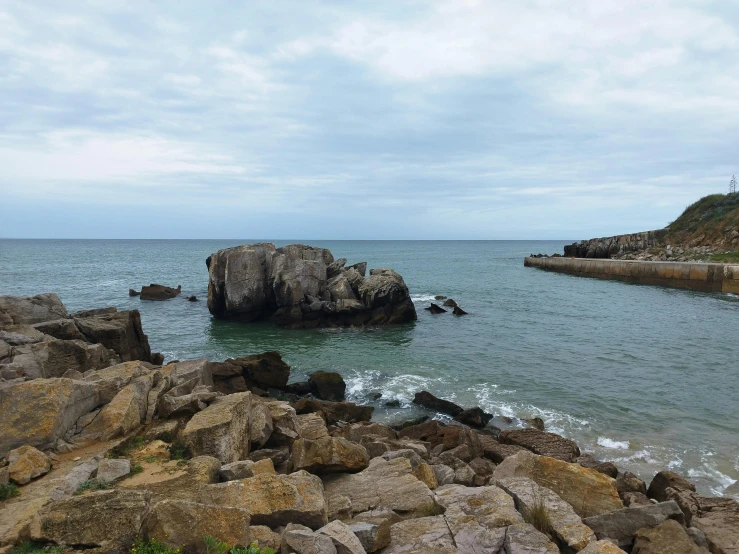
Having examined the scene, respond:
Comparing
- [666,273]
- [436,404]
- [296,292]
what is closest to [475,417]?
[436,404]

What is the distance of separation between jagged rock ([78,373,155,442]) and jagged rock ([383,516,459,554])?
5743mm

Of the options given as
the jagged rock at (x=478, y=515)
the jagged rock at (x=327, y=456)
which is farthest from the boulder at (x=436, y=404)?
the jagged rock at (x=478, y=515)

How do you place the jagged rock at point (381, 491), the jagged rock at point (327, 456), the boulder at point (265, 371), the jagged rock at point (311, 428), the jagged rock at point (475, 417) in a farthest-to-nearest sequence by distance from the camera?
the boulder at point (265, 371) → the jagged rock at point (475, 417) → the jagged rock at point (311, 428) → the jagged rock at point (327, 456) → the jagged rock at point (381, 491)

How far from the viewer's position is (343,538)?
244 inches

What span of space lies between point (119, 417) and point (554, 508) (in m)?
8.08

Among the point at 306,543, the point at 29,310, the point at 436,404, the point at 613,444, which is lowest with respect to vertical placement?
the point at 613,444

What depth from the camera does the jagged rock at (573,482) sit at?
29.1 ft

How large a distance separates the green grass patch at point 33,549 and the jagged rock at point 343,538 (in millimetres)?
3012

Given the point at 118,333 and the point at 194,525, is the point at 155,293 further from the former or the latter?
the point at 194,525

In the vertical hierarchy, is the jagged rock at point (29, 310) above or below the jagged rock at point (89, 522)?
above

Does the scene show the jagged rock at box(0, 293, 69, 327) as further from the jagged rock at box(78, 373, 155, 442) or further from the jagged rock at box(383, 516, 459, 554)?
the jagged rock at box(383, 516, 459, 554)

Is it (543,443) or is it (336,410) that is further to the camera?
(336,410)

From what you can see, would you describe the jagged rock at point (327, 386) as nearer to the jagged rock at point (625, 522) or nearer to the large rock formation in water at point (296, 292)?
the jagged rock at point (625, 522)

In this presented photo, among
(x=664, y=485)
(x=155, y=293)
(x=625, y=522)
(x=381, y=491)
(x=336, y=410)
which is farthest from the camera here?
(x=155, y=293)
